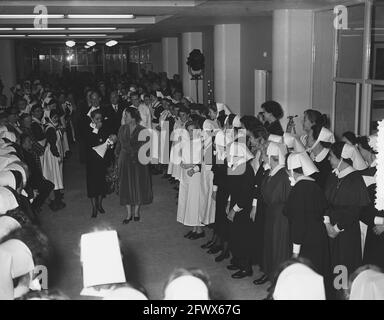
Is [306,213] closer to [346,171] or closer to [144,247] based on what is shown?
[346,171]

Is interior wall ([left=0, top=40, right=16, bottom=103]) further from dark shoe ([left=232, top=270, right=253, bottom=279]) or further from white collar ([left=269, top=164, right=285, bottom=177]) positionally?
white collar ([left=269, top=164, right=285, bottom=177])

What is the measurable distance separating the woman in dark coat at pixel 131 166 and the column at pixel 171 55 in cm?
1267

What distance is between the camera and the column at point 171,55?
68.0 feet

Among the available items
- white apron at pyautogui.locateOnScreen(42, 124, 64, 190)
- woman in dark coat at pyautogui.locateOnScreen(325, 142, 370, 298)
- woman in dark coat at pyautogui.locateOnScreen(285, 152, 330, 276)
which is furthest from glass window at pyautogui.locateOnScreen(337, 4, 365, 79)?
white apron at pyautogui.locateOnScreen(42, 124, 64, 190)

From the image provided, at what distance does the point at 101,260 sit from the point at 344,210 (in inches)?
128

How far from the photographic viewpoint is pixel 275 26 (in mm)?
9328

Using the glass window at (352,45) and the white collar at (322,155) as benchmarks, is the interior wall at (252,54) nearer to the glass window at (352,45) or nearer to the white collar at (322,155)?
the glass window at (352,45)

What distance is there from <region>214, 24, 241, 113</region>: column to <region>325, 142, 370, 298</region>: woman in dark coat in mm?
7679

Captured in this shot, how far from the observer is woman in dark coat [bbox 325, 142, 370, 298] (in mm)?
5551

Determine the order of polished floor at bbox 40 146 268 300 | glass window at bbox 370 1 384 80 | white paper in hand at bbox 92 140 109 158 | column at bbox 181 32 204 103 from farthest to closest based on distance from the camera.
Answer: column at bbox 181 32 204 103 < white paper in hand at bbox 92 140 109 158 < glass window at bbox 370 1 384 80 < polished floor at bbox 40 146 268 300

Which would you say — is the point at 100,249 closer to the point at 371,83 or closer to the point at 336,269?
the point at 336,269

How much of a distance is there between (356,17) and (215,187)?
3.59 m

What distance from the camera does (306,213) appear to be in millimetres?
5426

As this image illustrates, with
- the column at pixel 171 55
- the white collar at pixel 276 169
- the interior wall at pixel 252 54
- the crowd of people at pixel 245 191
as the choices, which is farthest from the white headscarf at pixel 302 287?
the column at pixel 171 55
